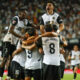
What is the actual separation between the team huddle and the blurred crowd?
14729mm

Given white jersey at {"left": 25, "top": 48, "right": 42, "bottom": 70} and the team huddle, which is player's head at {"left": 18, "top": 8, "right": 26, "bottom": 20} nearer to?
the team huddle

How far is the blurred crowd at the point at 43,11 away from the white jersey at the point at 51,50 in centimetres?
1672

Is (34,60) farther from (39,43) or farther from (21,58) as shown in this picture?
(21,58)

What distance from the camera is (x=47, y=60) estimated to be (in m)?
5.52

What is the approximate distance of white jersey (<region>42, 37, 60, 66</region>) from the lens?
5477mm

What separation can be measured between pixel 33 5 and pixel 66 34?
13.3 feet

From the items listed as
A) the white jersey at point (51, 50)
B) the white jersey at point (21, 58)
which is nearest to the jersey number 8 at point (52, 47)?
the white jersey at point (51, 50)

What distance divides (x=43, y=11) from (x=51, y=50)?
686 inches

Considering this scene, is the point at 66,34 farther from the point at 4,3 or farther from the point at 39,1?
the point at 4,3

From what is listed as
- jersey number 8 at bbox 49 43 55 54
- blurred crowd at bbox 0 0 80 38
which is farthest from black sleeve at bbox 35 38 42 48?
blurred crowd at bbox 0 0 80 38

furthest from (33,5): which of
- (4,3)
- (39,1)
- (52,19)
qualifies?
(52,19)

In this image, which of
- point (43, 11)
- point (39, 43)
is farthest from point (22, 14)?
point (43, 11)

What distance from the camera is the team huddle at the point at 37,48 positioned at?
5.51 m

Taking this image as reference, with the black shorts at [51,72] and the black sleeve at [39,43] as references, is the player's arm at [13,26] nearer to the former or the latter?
the black sleeve at [39,43]
